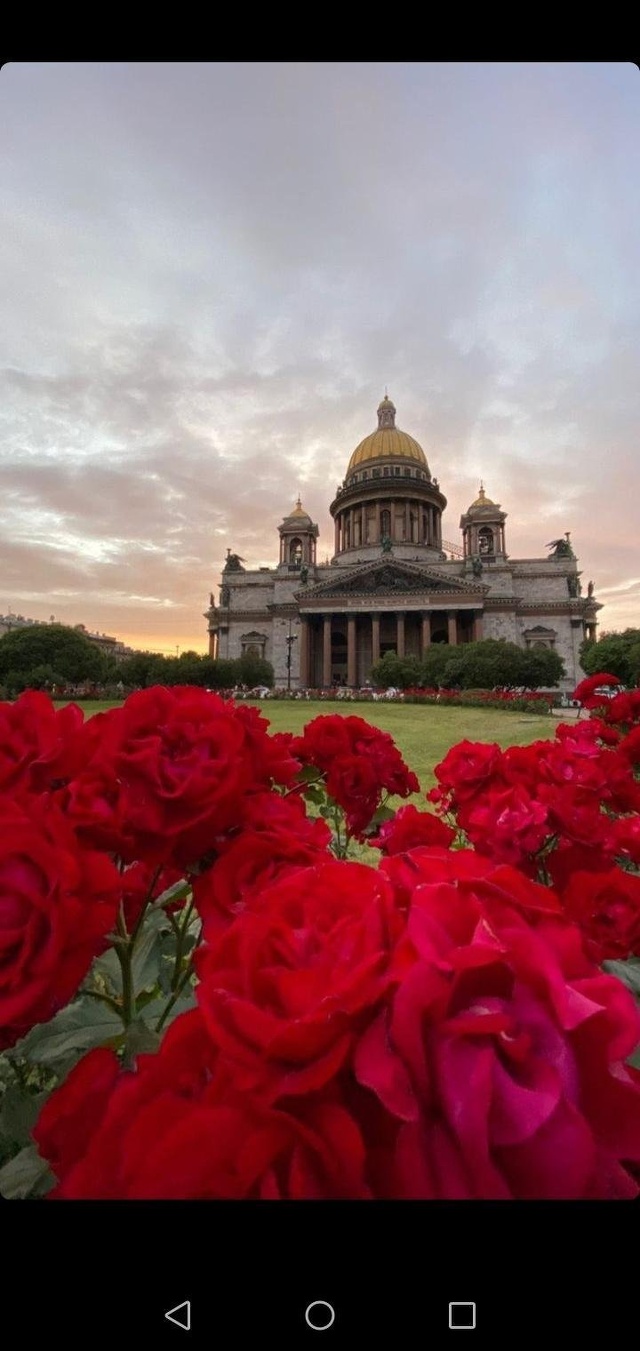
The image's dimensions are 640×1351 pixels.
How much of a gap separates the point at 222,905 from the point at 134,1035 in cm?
30

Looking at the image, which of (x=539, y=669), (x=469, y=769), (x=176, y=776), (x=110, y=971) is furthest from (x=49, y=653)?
(x=176, y=776)

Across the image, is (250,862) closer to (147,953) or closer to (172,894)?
(172,894)

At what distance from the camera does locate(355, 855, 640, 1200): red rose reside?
1.97 ft

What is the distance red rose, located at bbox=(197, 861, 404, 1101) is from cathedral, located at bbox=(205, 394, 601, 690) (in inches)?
1932

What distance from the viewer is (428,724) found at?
2136cm

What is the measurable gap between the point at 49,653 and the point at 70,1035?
37.3m

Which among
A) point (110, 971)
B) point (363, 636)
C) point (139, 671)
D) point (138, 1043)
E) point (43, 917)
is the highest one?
point (363, 636)

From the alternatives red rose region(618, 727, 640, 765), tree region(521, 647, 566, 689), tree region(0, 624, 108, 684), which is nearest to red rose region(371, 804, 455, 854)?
red rose region(618, 727, 640, 765)

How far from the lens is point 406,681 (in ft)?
127

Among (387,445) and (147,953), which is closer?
(147,953)
